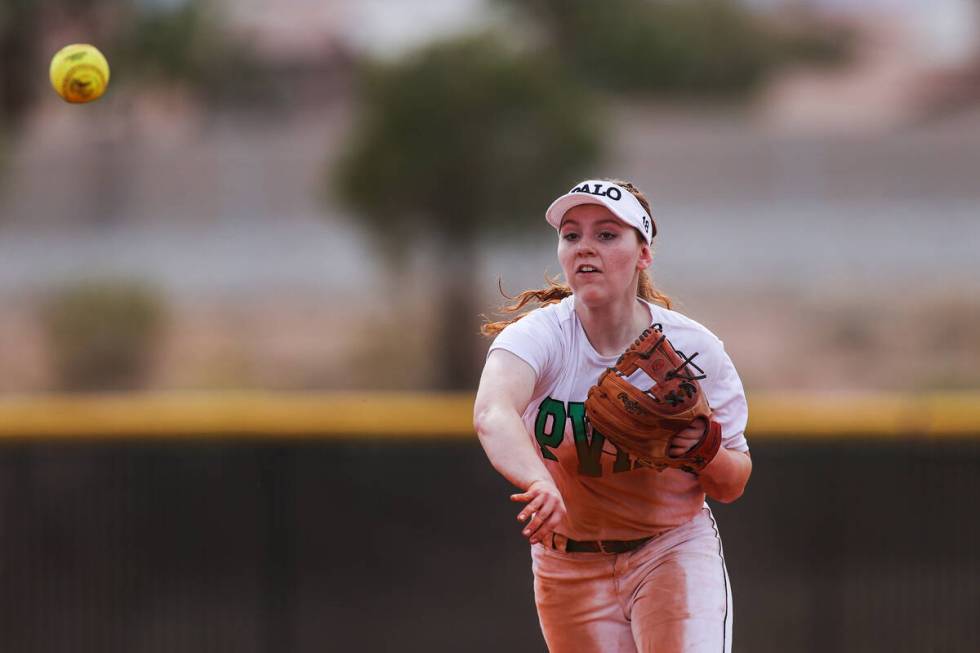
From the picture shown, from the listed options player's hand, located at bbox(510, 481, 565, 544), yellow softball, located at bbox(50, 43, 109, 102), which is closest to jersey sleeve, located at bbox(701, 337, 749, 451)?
player's hand, located at bbox(510, 481, 565, 544)

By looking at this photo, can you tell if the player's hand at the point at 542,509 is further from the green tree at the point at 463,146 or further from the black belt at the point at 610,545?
the green tree at the point at 463,146

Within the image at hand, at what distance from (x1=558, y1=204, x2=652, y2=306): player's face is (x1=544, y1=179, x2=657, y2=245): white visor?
1.1 inches

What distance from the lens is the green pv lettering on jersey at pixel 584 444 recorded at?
389 centimetres

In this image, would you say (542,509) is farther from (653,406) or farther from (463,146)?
(463,146)

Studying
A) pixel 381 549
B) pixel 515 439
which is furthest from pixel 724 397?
pixel 381 549

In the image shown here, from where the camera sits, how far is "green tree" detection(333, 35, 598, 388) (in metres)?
16.8

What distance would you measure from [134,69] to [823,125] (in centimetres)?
1698

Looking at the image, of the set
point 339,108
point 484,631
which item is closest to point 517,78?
point 484,631

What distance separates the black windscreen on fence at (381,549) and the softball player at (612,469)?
12.6 feet

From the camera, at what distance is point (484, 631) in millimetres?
8008

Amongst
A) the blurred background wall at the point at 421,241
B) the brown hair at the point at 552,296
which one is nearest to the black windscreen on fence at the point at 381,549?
the blurred background wall at the point at 421,241

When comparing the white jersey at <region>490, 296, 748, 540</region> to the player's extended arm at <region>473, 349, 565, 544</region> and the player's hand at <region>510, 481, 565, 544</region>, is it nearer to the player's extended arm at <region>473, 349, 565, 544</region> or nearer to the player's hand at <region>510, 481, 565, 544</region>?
the player's extended arm at <region>473, 349, 565, 544</region>

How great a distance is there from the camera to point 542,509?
3.38 m

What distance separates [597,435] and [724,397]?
0.39m
